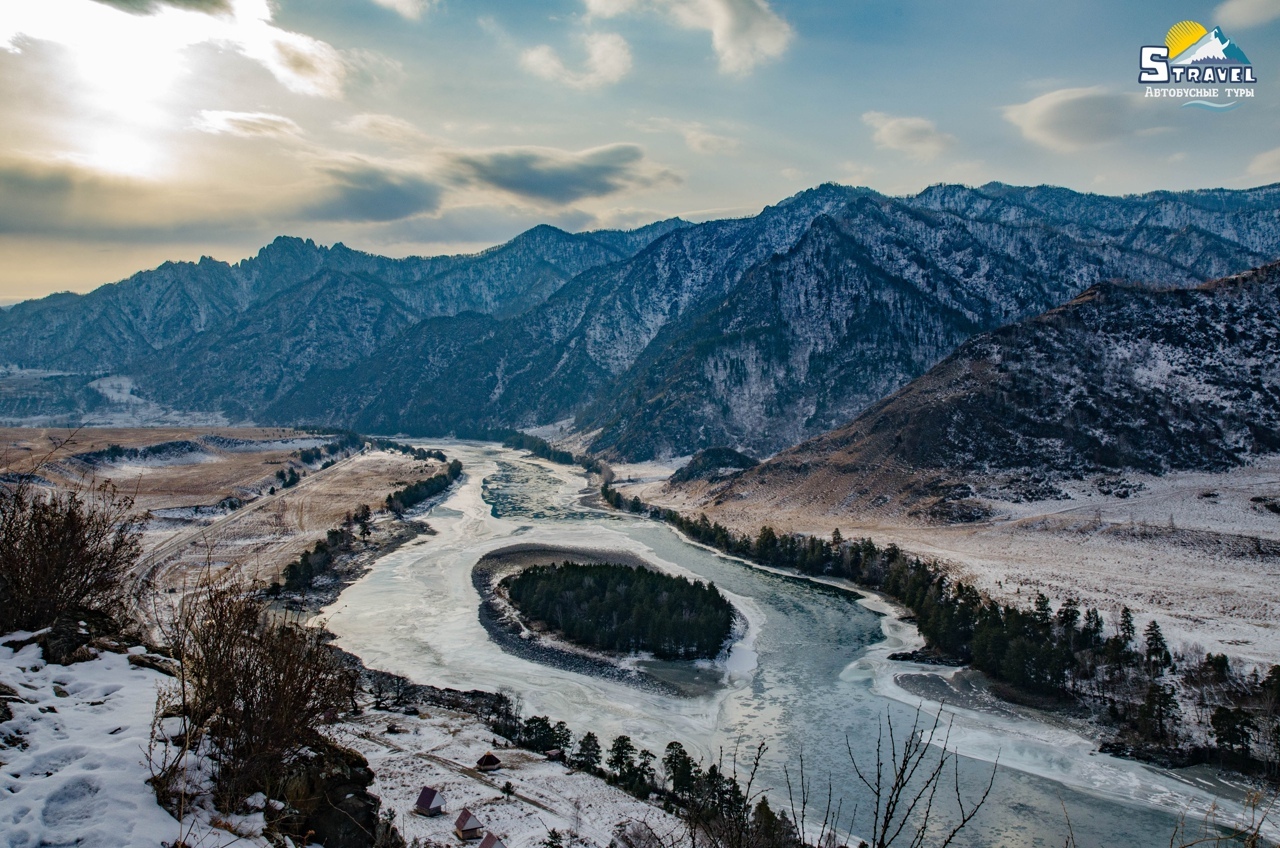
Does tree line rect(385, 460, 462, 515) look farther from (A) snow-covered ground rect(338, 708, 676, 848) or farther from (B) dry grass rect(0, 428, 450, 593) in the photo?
(A) snow-covered ground rect(338, 708, 676, 848)

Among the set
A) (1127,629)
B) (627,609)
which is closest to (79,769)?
(627,609)

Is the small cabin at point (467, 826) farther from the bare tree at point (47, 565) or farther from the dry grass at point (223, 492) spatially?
the dry grass at point (223, 492)

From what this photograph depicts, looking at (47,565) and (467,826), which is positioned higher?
(47,565)

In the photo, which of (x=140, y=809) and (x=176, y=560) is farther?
(x=176, y=560)

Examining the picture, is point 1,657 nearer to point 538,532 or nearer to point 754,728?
point 754,728

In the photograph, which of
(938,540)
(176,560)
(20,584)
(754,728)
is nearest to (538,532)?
(176,560)

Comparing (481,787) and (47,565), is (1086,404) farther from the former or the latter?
(47,565)
